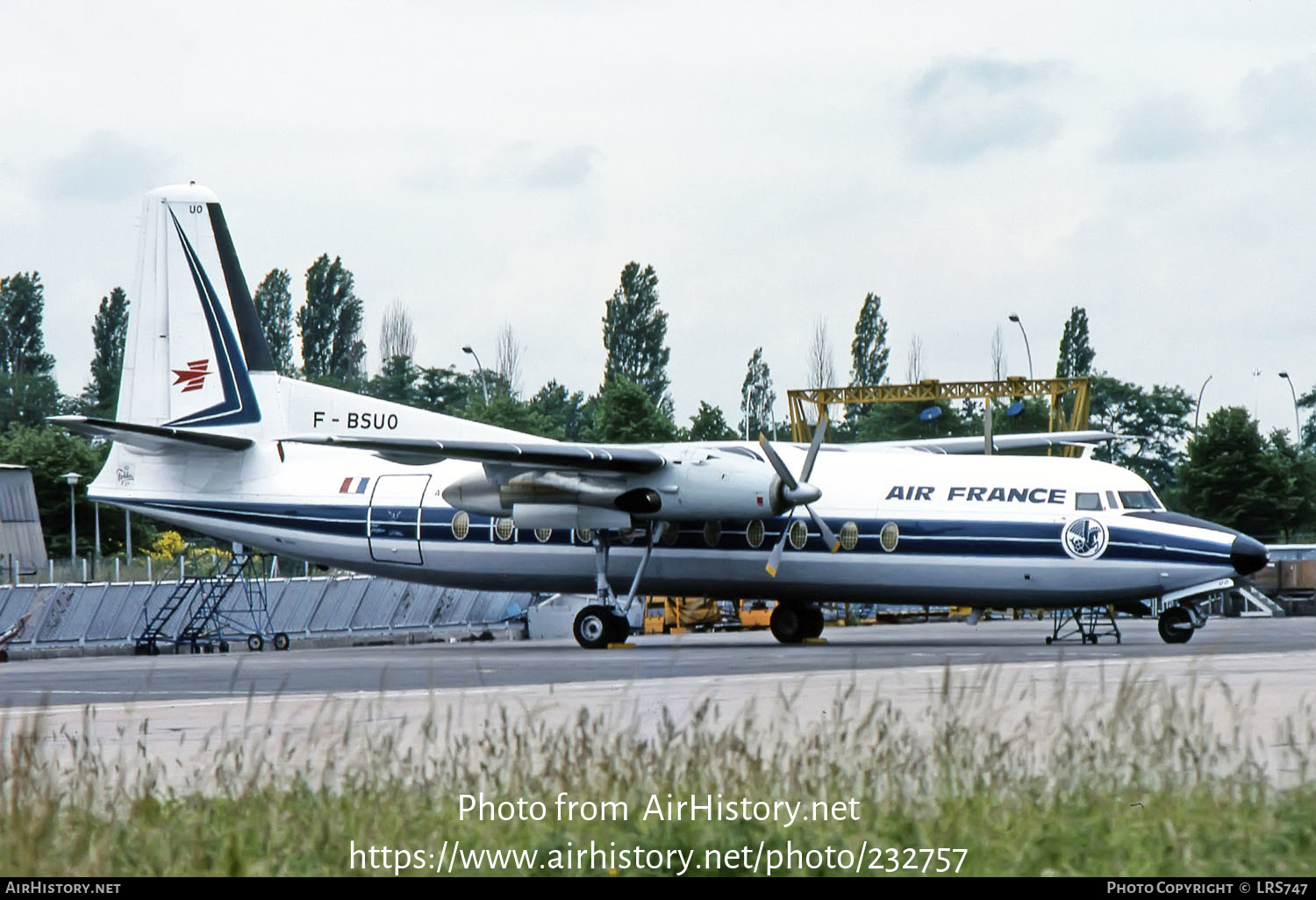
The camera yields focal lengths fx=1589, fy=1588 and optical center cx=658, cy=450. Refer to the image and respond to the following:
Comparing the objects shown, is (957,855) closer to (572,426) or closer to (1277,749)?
(1277,749)

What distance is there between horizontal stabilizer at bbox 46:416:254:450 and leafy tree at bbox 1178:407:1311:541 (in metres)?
45.3

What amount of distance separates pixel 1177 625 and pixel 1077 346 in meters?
75.9

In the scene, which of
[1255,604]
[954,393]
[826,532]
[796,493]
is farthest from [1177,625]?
[954,393]

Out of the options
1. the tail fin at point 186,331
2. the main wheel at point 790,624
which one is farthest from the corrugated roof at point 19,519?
the main wheel at point 790,624

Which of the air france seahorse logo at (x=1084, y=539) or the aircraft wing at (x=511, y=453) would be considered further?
the aircraft wing at (x=511, y=453)

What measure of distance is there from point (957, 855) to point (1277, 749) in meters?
4.24

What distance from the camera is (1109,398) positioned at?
10306cm

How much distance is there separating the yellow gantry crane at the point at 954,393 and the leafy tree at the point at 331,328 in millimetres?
Answer: 44686

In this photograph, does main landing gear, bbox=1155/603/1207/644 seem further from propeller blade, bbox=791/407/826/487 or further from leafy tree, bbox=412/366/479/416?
leafy tree, bbox=412/366/479/416

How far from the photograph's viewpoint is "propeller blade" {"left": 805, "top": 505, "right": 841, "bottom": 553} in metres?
27.0

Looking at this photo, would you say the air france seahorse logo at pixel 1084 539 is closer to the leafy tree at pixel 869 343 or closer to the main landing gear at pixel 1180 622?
the main landing gear at pixel 1180 622

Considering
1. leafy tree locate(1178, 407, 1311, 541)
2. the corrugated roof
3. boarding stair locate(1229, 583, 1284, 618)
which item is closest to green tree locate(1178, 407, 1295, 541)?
leafy tree locate(1178, 407, 1311, 541)

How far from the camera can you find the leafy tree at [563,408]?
359 feet

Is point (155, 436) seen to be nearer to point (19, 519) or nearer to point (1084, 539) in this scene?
point (1084, 539)
